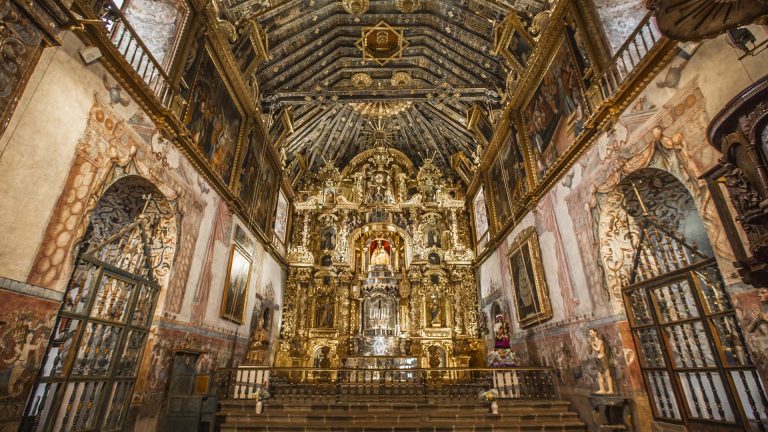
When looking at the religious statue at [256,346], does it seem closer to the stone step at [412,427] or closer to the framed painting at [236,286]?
the framed painting at [236,286]

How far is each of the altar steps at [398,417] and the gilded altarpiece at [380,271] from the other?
6267 millimetres

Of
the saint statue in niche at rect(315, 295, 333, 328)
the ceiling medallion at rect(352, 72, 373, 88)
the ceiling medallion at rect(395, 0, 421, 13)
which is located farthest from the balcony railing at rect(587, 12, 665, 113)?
the saint statue in niche at rect(315, 295, 333, 328)

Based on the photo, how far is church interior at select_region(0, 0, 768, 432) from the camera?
16.3 feet

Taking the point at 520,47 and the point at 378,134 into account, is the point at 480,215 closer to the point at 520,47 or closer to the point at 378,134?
the point at 378,134

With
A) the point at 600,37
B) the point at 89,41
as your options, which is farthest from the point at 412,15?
the point at 89,41

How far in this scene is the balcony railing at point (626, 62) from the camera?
680 cm

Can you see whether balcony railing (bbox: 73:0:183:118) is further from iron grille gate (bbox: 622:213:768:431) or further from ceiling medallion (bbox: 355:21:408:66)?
iron grille gate (bbox: 622:213:768:431)

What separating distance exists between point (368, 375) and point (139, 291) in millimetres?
10059

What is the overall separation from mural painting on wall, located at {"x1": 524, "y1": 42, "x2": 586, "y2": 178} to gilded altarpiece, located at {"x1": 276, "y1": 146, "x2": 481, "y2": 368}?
866 centimetres

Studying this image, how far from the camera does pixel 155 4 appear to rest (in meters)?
9.19

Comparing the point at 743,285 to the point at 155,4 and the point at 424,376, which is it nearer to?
the point at 424,376

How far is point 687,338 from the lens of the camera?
6.88 meters

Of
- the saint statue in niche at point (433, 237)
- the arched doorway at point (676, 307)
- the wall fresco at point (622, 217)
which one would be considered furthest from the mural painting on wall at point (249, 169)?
the arched doorway at point (676, 307)

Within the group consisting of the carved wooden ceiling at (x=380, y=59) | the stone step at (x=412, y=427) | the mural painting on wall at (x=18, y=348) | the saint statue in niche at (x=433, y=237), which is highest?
the carved wooden ceiling at (x=380, y=59)
